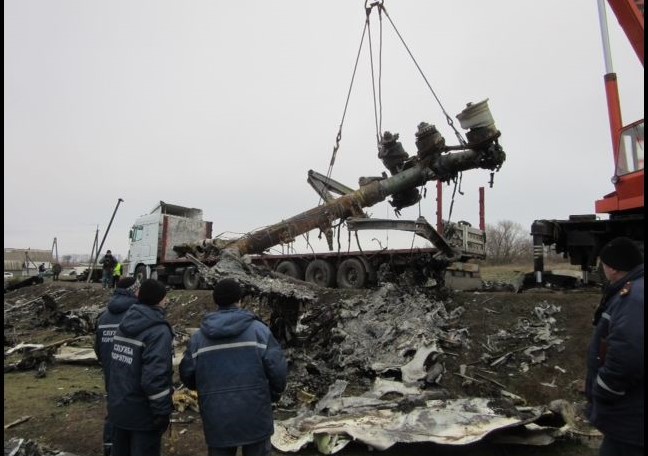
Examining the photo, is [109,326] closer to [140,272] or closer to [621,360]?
[621,360]

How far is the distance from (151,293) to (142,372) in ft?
1.83

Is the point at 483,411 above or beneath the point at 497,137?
beneath

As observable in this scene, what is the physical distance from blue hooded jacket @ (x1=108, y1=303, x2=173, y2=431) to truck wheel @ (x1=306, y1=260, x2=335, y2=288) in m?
9.85

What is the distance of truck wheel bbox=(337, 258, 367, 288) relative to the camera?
1244cm

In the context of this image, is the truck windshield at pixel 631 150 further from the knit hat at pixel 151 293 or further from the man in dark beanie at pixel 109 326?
the man in dark beanie at pixel 109 326

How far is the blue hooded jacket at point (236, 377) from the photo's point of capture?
118 inches

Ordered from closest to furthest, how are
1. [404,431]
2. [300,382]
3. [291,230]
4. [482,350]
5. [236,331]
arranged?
[236,331]
[404,431]
[300,382]
[482,350]
[291,230]

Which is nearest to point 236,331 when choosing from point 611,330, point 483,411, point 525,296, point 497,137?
point 611,330

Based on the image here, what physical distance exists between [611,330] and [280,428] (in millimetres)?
3499

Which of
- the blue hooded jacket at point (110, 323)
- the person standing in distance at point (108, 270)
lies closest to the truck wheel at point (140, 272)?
the person standing in distance at point (108, 270)

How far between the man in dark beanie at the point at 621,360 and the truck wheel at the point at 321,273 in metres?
10.5

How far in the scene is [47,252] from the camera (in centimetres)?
5481

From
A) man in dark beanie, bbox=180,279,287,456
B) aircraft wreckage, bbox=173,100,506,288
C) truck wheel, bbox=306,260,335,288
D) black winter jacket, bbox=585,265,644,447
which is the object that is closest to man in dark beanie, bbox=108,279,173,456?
man in dark beanie, bbox=180,279,287,456

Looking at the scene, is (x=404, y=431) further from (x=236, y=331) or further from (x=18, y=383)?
(x=18, y=383)
